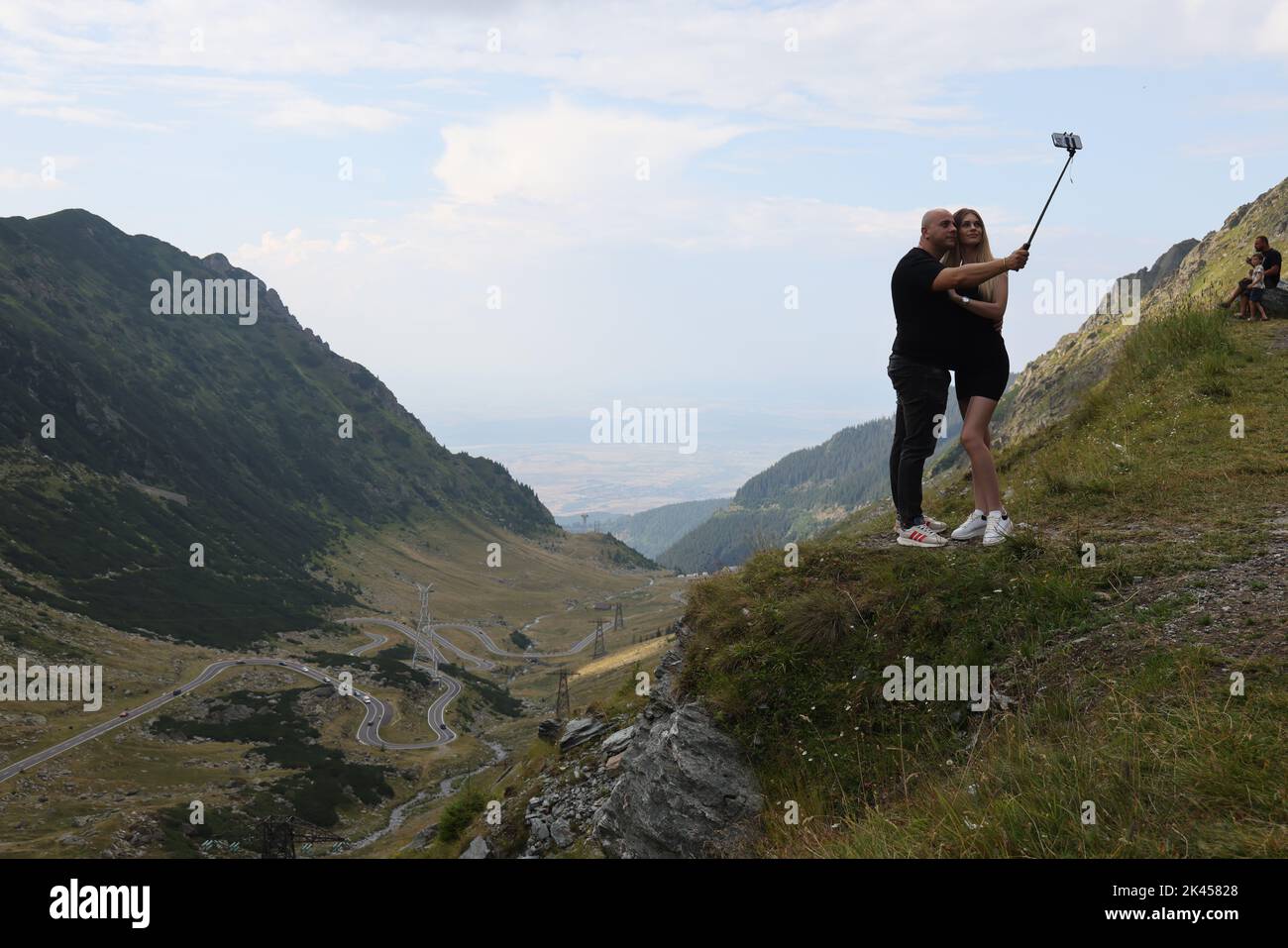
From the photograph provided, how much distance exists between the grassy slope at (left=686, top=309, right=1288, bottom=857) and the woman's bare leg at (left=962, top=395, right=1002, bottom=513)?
935 mm

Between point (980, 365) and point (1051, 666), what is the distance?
4472 mm

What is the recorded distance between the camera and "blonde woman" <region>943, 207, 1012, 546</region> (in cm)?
1061

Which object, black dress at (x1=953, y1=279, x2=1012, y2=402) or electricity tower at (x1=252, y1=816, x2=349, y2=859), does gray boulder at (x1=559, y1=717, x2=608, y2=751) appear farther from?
electricity tower at (x1=252, y1=816, x2=349, y2=859)

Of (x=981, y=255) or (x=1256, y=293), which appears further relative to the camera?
(x=1256, y=293)

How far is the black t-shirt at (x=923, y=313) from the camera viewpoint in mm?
10648

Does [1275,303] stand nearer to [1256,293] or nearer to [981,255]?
[1256,293]

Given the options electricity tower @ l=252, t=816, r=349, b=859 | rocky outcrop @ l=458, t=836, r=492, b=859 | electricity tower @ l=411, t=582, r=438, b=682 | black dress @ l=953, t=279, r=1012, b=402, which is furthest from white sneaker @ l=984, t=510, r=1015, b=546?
electricity tower @ l=411, t=582, r=438, b=682

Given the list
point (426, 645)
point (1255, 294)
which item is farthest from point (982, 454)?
point (426, 645)

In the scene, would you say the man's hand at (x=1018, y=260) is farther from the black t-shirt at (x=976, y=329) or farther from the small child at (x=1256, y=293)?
the small child at (x=1256, y=293)

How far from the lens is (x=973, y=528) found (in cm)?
1103

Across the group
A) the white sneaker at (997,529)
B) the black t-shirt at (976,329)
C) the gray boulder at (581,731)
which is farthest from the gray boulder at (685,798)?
the black t-shirt at (976,329)

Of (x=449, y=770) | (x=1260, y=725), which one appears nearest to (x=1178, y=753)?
(x=1260, y=725)

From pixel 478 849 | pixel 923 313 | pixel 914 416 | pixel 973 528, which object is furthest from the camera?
pixel 478 849

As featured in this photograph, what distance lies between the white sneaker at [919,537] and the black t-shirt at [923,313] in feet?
7.21
